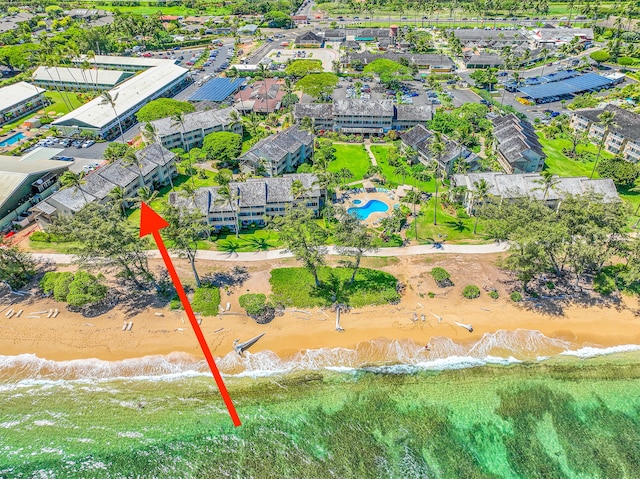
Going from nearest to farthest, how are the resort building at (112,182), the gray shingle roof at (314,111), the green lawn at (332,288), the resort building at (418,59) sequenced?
the green lawn at (332,288)
the resort building at (112,182)
the gray shingle roof at (314,111)
the resort building at (418,59)

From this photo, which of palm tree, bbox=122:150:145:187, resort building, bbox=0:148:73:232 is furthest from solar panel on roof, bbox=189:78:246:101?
palm tree, bbox=122:150:145:187

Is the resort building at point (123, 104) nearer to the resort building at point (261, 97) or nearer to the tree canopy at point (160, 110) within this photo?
the tree canopy at point (160, 110)

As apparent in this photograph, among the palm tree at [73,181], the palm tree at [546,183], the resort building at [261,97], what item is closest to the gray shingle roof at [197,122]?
the resort building at [261,97]

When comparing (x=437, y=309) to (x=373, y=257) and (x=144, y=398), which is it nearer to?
(x=373, y=257)

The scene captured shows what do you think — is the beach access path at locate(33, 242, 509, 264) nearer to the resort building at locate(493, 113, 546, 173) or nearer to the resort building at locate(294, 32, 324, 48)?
the resort building at locate(493, 113, 546, 173)

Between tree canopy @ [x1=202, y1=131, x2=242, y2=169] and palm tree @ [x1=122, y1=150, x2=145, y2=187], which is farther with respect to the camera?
tree canopy @ [x1=202, y1=131, x2=242, y2=169]

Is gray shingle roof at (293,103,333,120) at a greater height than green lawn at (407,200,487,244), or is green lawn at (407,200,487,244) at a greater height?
gray shingle roof at (293,103,333,120)

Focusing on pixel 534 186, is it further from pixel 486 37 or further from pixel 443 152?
pixel 486 37
